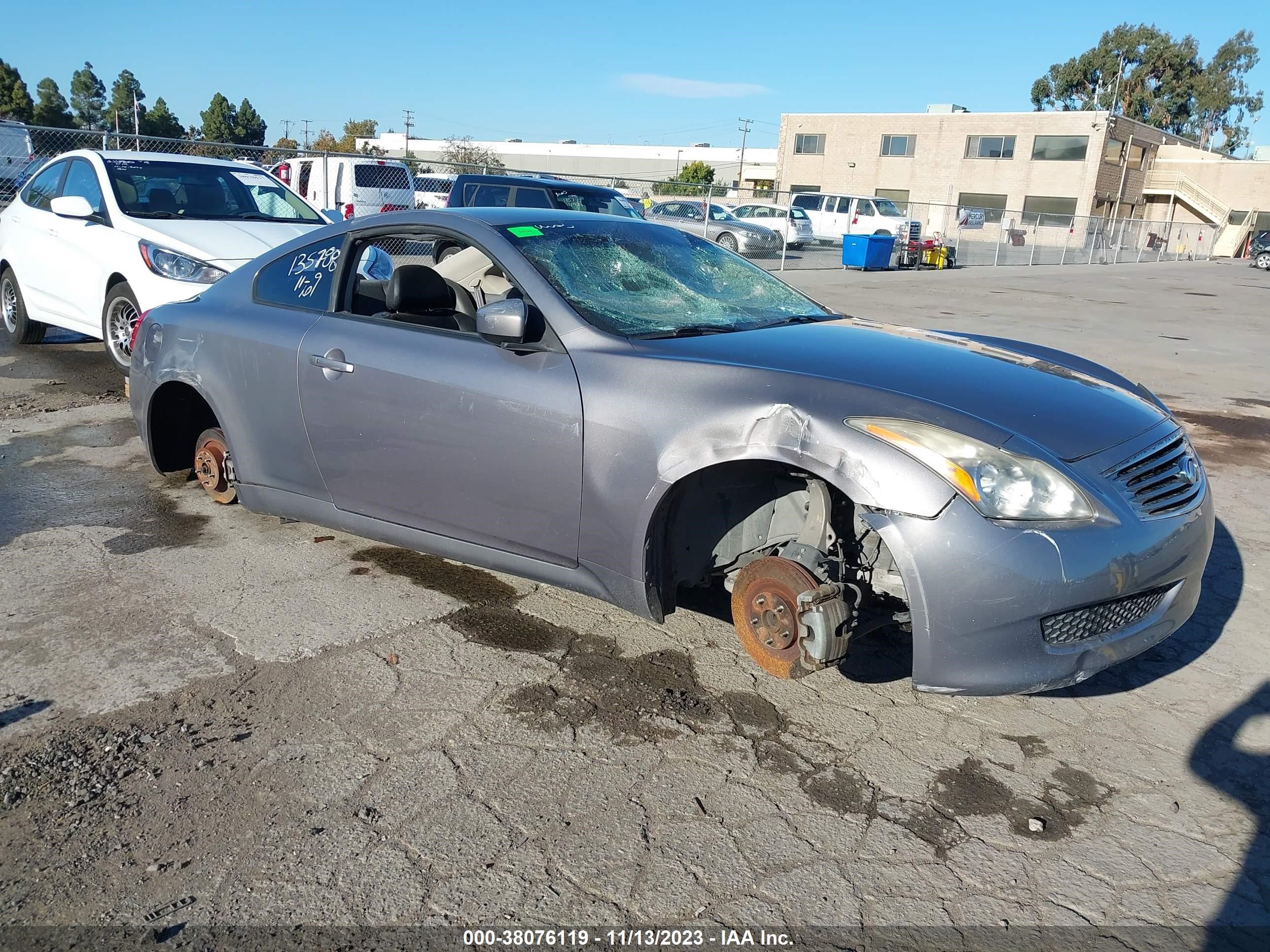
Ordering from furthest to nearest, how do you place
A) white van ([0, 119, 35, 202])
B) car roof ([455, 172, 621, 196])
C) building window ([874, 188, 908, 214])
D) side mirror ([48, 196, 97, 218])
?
building window ([874, 188, 908, 214]) → white van ([0, 119, 35, 202]) → car roof ([455, 172, 621, 196]) → side mirror ([48, 196, 97, 218])

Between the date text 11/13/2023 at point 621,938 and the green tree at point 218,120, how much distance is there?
98.8 m

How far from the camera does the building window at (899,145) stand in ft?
192

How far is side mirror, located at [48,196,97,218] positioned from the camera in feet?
24.7

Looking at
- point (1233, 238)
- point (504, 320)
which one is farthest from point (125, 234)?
point (1233, 238)

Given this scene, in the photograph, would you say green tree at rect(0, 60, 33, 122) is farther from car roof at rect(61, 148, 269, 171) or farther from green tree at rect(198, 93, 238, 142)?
car roof at rect(61, 148, 269, 171)

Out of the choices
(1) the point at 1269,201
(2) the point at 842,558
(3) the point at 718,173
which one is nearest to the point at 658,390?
(2) the point at 842,558

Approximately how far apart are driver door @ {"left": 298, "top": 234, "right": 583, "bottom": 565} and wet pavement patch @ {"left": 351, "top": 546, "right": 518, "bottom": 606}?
48cm

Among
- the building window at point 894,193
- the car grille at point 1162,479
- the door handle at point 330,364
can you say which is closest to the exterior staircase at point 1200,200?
the building window at point 894,193

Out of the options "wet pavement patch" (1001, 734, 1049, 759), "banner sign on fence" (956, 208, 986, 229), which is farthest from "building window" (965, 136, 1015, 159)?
"wet pavement patch" (1001, 734, 1049, 759)

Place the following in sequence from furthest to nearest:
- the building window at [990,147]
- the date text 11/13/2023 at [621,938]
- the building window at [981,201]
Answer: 1. the building window at [981,201]
2. the building window at [990,147]
3. the date text 11/13/2023 at [621,938]

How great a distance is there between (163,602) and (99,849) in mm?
1648

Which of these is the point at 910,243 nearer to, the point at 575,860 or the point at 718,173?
the point at 575,860

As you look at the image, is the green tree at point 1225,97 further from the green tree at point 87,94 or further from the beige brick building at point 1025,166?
the green tree at point 87,94

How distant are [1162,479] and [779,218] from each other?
30023 millimetres
